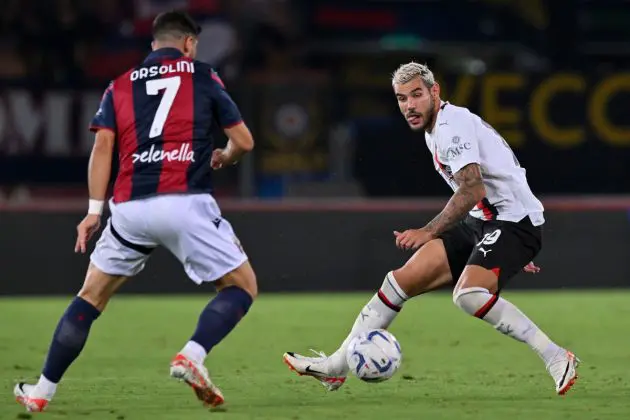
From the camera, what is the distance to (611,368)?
9031 mm

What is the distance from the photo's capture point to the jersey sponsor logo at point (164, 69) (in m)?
7.20

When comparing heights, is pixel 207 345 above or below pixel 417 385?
above

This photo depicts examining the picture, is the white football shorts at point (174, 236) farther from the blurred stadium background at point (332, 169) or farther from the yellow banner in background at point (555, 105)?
the yellow banner in background at point (555, 105)

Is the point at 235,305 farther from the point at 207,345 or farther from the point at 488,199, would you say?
the point at 488,199

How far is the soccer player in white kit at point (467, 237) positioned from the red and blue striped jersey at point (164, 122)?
42.4 inches

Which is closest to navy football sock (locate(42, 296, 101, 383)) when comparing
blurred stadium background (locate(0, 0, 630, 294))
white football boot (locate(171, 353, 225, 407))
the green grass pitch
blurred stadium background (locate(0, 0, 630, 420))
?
the green grass pitch

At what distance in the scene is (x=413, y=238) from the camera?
750 centimetres

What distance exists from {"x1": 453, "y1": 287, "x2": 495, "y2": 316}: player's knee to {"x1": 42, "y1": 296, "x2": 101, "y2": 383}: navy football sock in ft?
6.03

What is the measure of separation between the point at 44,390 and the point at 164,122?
1.37m

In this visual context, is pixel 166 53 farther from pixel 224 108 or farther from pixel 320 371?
pixel 320 371

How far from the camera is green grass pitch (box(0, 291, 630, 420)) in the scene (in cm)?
737

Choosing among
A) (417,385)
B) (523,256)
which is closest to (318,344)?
(417,385)

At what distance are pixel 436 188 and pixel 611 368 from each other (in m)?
6.16

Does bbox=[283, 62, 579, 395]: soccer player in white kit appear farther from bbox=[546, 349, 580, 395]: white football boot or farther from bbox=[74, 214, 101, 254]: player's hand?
bbox=[74, 214, 101, 254]: player's hand
